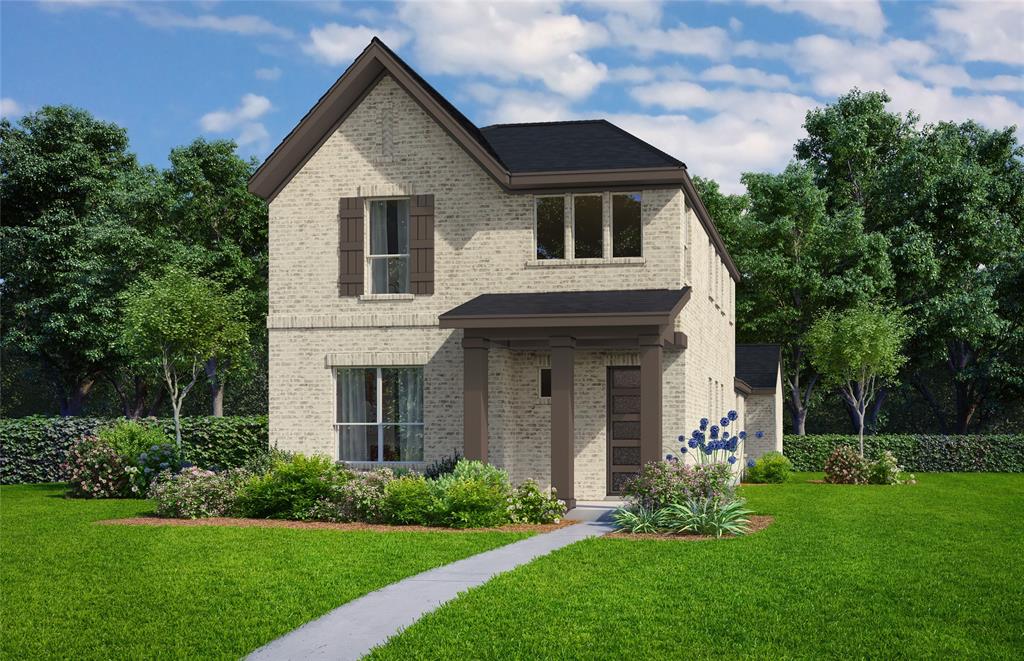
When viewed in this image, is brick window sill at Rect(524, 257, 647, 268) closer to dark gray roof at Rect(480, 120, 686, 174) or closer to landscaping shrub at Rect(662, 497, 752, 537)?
dark gray roof at Rect(480, 120, 686, 174)

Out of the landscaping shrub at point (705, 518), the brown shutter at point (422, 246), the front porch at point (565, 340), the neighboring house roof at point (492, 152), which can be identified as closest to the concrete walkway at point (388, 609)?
the landscaping shrub at point (705, 518)

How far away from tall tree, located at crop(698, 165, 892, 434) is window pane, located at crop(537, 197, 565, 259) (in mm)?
20986

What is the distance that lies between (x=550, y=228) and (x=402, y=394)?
4603 mm

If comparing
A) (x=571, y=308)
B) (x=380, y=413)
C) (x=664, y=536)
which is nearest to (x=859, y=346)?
(x=571, y=308)

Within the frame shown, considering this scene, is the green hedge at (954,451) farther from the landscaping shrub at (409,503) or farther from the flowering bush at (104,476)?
the flowering bush at (104,476)

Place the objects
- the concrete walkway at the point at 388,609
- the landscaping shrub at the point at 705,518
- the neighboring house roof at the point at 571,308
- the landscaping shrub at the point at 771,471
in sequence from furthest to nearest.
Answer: the landscaping shrub at the point at 771,471 < the neighboring house roof at the point at 571,308 < the landscaping shrub at the point at 705,518 < the concrete walkway at the point at 388,609

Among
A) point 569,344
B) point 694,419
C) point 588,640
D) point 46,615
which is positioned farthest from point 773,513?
point 46,615

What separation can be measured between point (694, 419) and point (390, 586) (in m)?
12.9

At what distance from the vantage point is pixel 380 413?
23125mm

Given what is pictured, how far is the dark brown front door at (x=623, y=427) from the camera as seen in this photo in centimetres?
2272

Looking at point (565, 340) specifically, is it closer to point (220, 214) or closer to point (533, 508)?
point (533, 508)

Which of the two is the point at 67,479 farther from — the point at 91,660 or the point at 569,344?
the point at 91,660

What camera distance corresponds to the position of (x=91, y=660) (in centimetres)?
890

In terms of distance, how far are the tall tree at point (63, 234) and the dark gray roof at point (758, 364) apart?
70.6 ft
